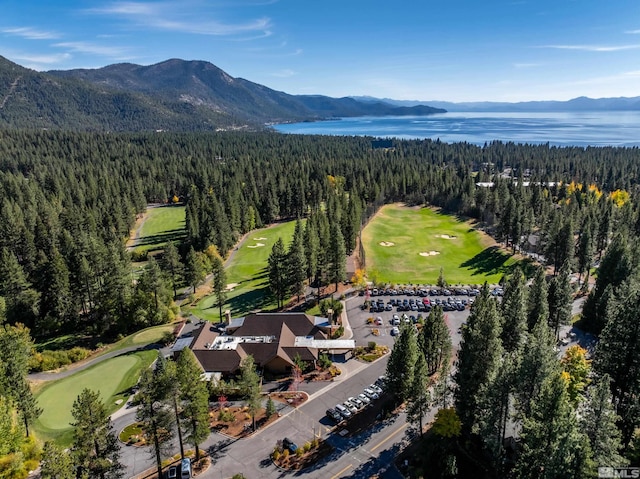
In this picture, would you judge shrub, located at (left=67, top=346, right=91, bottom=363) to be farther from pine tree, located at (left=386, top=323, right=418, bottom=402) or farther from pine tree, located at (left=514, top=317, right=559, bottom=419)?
pine tree, located at (left=514, top=317, right=559, bottom=419)

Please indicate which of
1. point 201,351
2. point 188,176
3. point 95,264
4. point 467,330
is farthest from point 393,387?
point 188,176

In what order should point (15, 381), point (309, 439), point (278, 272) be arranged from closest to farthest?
point (15, 381) < point (309, 439) < point (278, 272)

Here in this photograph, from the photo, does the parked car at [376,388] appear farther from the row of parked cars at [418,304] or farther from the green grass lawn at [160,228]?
the green grass lawn at [160,228]

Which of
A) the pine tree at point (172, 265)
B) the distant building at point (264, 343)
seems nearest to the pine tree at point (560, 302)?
the distant building at point (264, 343)

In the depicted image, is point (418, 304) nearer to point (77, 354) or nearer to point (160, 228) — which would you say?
point (77, 354)

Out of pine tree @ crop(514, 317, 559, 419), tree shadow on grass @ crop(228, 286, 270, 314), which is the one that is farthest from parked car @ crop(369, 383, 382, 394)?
tree shadow on grass @ crop(228, 286, 270, 314)

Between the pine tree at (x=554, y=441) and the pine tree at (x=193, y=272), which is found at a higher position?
the pine tree at (x=554, y=441)

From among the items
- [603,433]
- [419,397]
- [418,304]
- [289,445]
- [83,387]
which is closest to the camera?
[603,433]

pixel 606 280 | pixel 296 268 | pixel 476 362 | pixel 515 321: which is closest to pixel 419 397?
pixel 476 362
